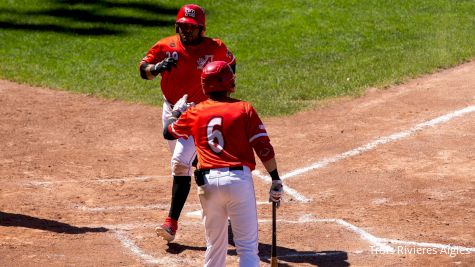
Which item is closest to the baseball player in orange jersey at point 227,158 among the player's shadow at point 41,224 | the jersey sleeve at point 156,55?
the jersey sleeve at point 156,55

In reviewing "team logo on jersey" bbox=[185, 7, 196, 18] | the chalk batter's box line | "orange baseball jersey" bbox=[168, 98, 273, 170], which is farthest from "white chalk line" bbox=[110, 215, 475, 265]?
"team logo on jersey" bbox=[185, 7, 196, 18]

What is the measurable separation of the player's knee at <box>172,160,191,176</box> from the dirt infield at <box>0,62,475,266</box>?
67 cm

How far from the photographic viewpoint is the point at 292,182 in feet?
35.2

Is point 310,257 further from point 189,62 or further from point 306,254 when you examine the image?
point 189,62

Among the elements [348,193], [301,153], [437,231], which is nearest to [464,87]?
[301,153]

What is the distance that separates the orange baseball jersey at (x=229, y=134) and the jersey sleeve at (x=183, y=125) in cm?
19

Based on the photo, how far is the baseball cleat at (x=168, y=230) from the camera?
856 cm

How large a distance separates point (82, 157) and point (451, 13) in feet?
31.6

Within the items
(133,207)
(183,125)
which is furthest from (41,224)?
(183,125)

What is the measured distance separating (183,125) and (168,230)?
5.74 ft

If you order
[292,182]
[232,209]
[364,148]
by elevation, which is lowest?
[292,182]

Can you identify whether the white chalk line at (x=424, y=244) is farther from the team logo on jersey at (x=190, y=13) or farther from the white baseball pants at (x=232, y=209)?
the team logo on jersey at (x=190, y=13)

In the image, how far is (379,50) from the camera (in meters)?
16.6

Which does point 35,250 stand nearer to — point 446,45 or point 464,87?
point 464,87
